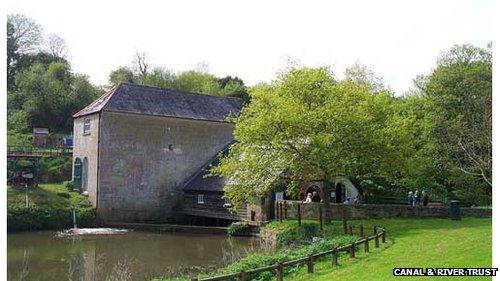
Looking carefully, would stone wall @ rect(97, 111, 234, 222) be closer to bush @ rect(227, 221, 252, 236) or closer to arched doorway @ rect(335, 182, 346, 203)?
bush @ rect(227, 221, 252, 236)

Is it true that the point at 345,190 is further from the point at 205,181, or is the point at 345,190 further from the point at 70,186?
the point at 70,186

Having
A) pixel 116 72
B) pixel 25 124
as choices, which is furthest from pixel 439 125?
pixel 116 72

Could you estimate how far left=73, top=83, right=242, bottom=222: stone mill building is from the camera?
33906 mm

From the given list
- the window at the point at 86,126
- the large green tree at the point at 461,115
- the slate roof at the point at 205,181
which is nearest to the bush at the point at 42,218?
the window at the point at 86,126

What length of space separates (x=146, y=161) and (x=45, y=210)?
24.3 ft

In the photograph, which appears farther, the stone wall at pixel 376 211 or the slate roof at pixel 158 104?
the slate roof at pixel 158 104

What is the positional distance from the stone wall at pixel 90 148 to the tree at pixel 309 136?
12217 mm

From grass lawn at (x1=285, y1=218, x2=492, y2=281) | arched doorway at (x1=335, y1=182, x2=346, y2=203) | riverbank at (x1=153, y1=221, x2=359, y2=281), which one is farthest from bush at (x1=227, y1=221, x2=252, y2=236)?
grass lawn at (x1=285, y1=218, x2=492, y2=281)

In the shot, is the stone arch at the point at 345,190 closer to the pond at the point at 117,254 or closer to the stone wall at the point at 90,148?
the pond at the point at 117,254

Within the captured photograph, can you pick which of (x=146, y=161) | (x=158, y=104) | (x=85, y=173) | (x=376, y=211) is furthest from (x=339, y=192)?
(x=85, y=173)

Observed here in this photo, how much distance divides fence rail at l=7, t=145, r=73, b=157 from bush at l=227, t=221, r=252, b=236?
55.3 feet

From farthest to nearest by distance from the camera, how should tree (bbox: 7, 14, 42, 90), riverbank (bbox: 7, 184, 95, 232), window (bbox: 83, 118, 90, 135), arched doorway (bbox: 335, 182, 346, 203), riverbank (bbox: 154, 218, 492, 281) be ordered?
tree (bbox: 7, 14, 42, 90)
window (bbox: 83, 118, 90, 135)
arched doorway (bbox: 335, 182, 346, 203)
riverbank (bbox: 7, 184, 95, 232)
riverbank (bbox: 154, 218, 492, 281)

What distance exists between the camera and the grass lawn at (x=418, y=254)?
13211 mm

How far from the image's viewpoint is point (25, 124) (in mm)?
50094
